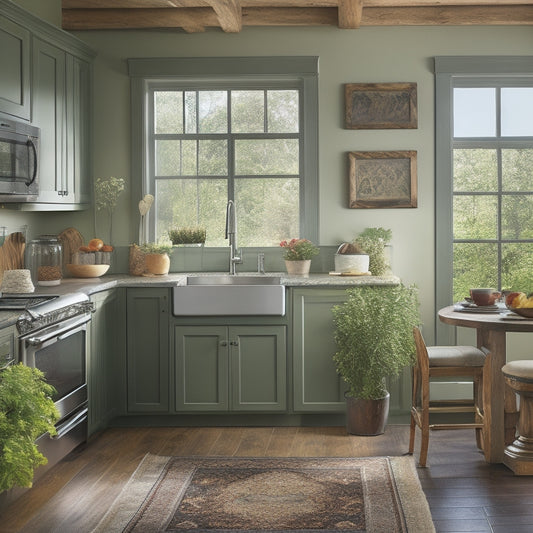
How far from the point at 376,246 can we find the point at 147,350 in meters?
1.64

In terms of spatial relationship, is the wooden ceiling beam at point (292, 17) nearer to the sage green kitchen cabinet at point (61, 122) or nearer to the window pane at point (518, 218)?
the sage green kitchen cabinet at point (61, 122)

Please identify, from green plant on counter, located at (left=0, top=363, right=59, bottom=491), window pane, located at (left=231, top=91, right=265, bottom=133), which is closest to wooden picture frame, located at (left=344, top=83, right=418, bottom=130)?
window pane, located at (left=231, top=91, right=265, bottom=133)

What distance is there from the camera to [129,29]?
5379 millimetres

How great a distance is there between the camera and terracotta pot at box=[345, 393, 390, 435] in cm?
462

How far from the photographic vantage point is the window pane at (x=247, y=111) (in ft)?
17.9

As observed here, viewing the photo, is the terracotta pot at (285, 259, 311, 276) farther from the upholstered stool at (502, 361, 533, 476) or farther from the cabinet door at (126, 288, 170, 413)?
the upholstered stool at (502, 361, 533, 476)

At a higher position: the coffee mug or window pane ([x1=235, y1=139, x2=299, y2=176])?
window pane ([x1=235, y1=139, x2=299, y2=176])

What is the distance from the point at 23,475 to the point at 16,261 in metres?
2.22

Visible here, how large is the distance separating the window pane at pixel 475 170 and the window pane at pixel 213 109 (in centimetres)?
160

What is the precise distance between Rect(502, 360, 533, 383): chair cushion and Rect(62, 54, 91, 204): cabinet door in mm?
2804

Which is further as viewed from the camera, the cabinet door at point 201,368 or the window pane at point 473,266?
the window pane at point 473,266

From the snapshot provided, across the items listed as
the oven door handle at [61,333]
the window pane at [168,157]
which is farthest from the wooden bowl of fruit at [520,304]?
the window pane at [168,157]

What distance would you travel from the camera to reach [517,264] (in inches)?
213

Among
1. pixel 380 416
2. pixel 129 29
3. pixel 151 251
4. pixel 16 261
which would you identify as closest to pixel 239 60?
pixel 129 29
